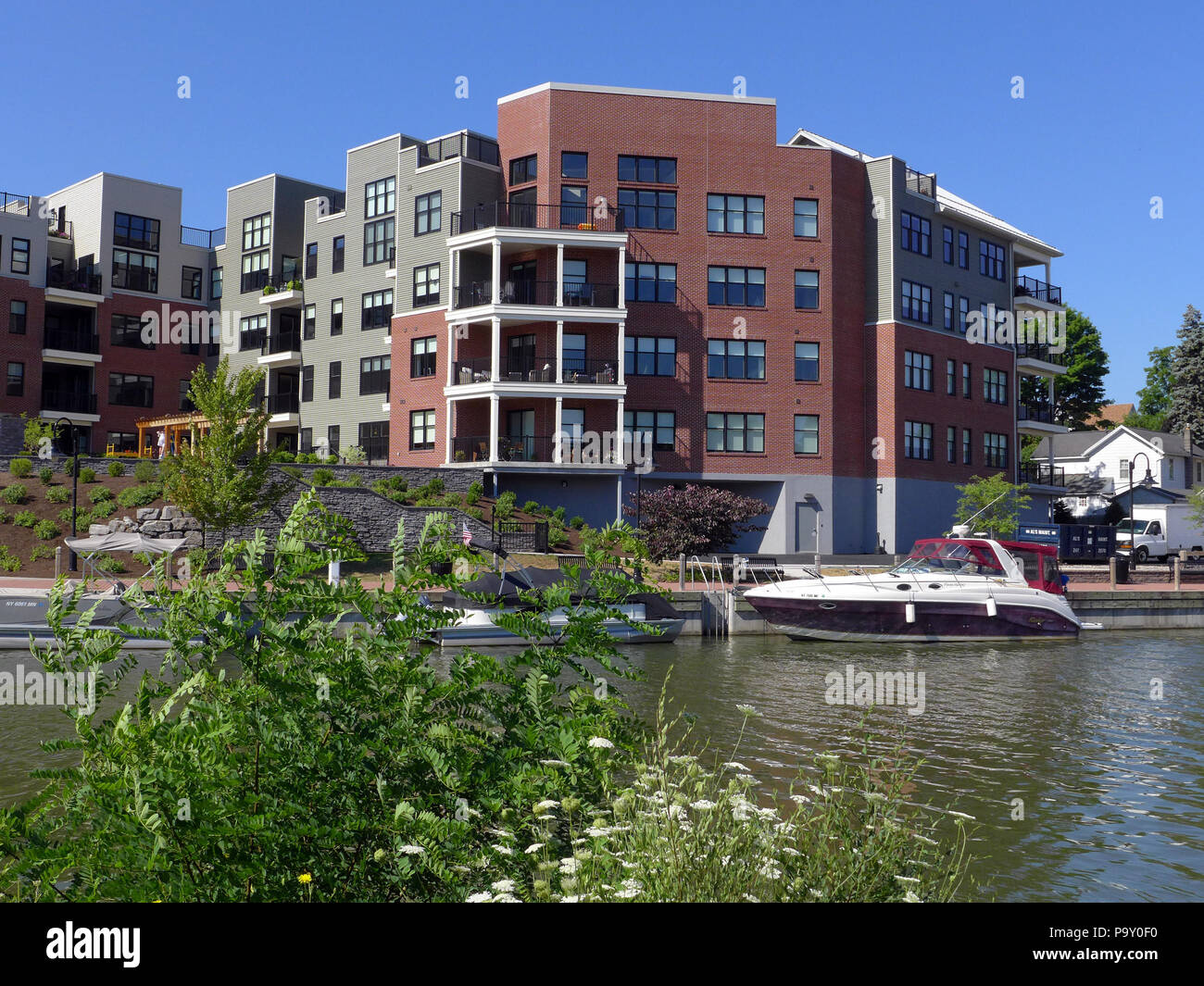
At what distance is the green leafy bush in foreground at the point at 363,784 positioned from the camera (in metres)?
4.93

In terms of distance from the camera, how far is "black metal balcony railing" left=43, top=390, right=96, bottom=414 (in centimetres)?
5506

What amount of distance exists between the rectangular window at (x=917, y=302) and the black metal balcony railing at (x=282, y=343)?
31738 mm

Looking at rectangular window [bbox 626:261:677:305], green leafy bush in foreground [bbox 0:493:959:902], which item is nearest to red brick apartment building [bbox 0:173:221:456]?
rectangular window [bbox 626:261:677:305]

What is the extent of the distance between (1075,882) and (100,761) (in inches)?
314

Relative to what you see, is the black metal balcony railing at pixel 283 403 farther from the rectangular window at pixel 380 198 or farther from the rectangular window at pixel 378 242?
the rectangular window at pixel 380 198

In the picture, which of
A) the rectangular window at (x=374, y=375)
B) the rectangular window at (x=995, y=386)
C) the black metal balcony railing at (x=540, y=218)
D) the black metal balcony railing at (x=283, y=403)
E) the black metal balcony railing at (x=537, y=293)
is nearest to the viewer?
the black metal balcony railing at (x=537, y=293)

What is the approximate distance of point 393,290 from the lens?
5075cm

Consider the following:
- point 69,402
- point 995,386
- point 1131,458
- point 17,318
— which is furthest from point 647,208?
point 1131,458

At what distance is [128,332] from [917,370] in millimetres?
43396

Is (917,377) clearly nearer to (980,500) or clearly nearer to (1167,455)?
(980,500)

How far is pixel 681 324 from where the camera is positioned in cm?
4741

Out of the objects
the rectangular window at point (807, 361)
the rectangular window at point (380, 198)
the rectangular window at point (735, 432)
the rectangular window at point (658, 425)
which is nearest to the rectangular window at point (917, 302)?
the rectangular window at point (807, 361)

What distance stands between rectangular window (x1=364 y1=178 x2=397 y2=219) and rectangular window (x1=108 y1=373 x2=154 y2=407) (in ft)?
57.8
